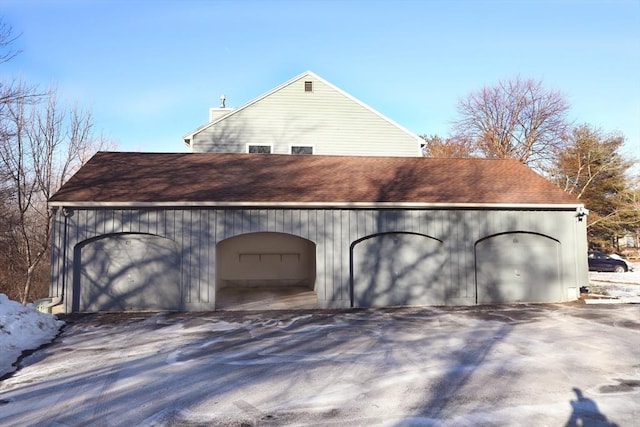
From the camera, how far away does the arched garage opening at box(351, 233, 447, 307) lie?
1098cm

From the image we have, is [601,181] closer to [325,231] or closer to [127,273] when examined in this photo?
[325,231]

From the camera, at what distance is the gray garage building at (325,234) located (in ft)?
34.3

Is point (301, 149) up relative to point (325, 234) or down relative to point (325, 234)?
up

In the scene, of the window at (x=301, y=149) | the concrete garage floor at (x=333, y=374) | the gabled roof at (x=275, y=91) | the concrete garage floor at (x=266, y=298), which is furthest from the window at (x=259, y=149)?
the concrete garage floor at (x=333, y=374)

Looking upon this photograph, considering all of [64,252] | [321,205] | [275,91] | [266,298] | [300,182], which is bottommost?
[266,298]

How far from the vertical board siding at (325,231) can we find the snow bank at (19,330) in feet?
5.94

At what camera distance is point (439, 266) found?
11297 millimetres

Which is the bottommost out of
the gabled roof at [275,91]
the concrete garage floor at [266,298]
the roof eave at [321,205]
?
the concrete garage floor at [266,298]

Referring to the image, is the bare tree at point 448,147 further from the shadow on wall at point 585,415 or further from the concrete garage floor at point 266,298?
the shadow on wall at point 585,415

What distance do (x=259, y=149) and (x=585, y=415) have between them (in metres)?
14.9

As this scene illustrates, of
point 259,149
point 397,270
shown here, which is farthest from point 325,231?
point 259,149

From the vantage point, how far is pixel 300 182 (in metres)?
12.0

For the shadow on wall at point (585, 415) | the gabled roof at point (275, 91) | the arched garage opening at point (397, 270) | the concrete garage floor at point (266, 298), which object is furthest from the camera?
the gabled roof at point (275, 91)

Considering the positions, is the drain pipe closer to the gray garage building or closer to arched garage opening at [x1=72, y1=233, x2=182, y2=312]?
the gray garage building
